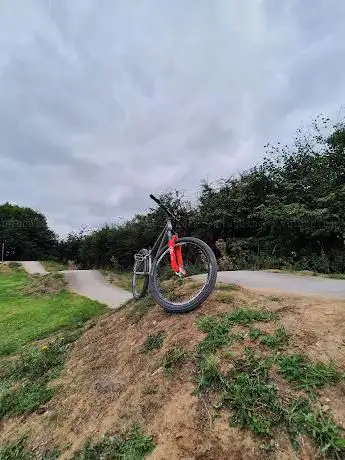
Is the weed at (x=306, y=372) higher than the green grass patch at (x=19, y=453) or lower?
higher

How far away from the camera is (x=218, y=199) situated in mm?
12438

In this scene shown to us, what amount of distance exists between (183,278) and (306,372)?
2.21 metres

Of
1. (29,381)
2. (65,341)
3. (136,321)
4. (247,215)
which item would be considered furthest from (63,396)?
(247,215)

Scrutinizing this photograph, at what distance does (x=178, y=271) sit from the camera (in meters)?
4.04

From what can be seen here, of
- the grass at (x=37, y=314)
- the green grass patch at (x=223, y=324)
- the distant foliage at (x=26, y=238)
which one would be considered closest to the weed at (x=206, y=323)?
the green grass patch at (x=223, y=324)

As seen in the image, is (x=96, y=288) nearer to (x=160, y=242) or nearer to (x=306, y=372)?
(x=160, y=242)

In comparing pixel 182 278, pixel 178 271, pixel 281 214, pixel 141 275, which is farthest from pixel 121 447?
pixel 281 214

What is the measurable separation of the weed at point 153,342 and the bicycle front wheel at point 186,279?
14.5 inches

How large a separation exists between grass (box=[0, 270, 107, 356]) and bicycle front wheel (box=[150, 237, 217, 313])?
2558mm

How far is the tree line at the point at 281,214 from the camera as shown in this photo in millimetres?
9070

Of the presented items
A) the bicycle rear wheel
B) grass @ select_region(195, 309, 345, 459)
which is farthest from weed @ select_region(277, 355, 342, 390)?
the bicycle rear wheel

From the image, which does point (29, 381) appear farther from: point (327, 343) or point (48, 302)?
point (48, 302)

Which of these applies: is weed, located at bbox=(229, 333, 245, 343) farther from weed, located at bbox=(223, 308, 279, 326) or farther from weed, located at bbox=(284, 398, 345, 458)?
weed, located at bbox=(284, 398, 345, 458)

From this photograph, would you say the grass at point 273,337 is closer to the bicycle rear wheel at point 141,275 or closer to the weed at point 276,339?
the weed at point 276,339
